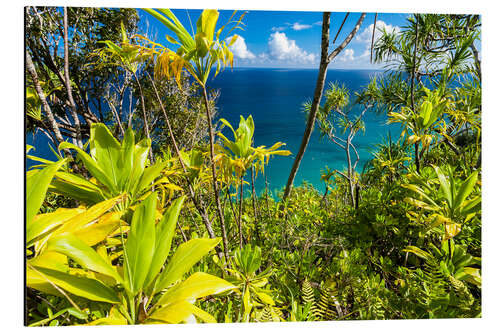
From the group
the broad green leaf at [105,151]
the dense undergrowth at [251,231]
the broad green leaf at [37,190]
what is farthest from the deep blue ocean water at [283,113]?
the broad green leaf at [37,190]

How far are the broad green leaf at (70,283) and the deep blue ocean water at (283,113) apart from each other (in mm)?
577

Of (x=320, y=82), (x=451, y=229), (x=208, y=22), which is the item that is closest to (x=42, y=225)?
(x=208, y=22)

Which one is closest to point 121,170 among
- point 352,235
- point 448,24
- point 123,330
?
point 123,330

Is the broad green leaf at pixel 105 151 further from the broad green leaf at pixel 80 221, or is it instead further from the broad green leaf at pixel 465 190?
the broad green leaf at pixel 465 190

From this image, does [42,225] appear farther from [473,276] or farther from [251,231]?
[473,276]

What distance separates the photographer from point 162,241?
66cm

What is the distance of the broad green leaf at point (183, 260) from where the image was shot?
658 mm

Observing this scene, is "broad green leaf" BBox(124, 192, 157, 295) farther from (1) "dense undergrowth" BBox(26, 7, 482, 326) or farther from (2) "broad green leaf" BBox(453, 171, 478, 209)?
(2) "broad green leaf" BBox(453, 171, 478, 209)

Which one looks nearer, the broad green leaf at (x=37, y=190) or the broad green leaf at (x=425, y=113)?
the broad green leaf at (x=37, y=190)

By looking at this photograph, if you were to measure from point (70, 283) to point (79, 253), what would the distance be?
102 mm

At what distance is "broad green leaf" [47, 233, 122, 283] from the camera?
53cm

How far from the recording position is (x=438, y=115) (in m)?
1.16
